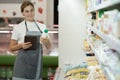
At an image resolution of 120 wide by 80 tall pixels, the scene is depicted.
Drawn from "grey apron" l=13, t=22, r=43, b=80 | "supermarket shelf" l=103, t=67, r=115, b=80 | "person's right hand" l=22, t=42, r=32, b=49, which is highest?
"supermarket shelf" l=103, t=67, r=115, b=80

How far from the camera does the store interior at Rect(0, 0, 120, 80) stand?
5.52 ft

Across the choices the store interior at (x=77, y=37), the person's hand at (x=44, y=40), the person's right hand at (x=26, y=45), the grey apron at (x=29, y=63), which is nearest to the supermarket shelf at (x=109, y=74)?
the store interior at (x=77, y=37)

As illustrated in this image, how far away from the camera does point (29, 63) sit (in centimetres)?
411

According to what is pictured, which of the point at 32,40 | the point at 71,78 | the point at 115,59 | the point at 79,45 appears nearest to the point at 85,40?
the point at 79,45

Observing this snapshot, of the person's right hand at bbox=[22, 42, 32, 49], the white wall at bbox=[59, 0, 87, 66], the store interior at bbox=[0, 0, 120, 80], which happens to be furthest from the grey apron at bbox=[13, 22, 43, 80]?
the white wall at bbox=[59, 0, 87, 66]

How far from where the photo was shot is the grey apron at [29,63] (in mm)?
4070

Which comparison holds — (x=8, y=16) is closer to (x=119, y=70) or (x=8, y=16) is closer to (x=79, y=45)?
(x=79, y=45)

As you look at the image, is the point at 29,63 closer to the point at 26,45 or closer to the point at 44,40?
the point at 26,45

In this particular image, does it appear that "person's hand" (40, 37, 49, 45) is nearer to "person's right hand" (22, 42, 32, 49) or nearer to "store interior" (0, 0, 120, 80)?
"person's right hand" (22, 42, 32, 49)

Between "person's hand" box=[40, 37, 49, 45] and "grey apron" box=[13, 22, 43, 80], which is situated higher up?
"person's hand" box=[40, 37, 49, 45]

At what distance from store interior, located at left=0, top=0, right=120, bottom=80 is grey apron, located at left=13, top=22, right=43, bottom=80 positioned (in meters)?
0.32

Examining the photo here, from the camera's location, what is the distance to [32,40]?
13.2ft

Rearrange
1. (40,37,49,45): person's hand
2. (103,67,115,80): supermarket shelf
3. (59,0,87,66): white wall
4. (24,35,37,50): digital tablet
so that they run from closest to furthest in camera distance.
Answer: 1. (103,67,115,80): supermarket shelf
2. (40,37,49,45): person's hand
3. (24,35,37,50): digital tablet
4. (59,0,87,66): white wall

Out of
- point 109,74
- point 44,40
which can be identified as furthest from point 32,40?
point 109,74
